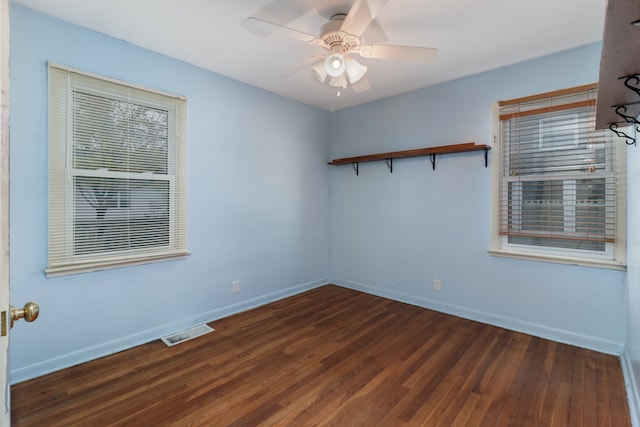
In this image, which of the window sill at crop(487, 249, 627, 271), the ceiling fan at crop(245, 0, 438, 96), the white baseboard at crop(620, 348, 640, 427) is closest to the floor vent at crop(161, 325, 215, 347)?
the ceiling fan at crop(245, 0, 438, 96)

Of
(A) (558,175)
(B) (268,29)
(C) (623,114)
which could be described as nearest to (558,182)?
(A) (558,175)

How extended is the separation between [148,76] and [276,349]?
2.46 m

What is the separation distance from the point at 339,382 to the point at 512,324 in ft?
5.87

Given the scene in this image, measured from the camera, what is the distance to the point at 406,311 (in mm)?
3207

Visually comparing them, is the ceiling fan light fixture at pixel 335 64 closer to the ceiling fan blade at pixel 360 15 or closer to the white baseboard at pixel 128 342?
the ceiling fan blade at pixel 360 15

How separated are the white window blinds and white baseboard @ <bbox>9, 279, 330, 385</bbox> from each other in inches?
104

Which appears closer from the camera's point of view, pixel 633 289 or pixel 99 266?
pixel 633 289

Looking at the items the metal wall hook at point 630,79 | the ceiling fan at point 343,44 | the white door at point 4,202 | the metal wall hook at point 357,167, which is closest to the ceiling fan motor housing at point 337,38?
the ceiling fan at point 343,44

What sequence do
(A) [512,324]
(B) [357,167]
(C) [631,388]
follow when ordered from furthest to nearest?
(B) [357,167]
(A) [512,324]
(C) [631,388]

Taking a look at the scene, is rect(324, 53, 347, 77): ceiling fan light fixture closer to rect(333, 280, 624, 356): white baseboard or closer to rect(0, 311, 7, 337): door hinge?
rect(0, 311, 7, 337): door hinge

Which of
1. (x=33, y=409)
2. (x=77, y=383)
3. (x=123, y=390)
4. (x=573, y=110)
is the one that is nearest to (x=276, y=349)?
(x=123, y=390)

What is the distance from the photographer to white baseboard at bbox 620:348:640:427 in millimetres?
1640

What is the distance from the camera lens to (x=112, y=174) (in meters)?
2.33

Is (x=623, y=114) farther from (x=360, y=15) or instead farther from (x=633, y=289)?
(x=360, y=15)
